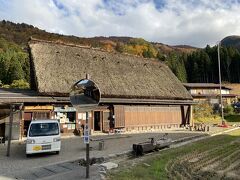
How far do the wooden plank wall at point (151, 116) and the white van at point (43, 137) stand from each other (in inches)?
408

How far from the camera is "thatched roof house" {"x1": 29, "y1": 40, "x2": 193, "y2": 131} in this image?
69.7 ft

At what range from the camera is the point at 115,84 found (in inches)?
932

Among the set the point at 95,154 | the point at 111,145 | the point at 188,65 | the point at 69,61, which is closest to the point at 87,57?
the point at 69,61

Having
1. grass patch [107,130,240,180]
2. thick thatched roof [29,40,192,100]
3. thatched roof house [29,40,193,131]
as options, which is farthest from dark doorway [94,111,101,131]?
grass patch [107,130,240,180]

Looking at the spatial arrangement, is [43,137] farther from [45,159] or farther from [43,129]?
[45,159]

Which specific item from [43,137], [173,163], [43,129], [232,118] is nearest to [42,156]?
[43,137]

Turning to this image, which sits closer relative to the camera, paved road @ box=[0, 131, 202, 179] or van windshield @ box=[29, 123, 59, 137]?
paved road @ box=[0, 131, 202, 179]

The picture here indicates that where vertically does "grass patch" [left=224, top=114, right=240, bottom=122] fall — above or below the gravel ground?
above

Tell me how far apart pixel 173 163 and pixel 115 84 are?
12913 millimetres

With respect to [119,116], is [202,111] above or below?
above

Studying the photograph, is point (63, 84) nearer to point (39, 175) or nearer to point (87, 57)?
point (87, 57)

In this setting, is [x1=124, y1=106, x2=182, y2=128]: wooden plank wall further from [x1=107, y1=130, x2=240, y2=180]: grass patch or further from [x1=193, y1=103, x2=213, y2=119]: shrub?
[x1=193, y1=103, x2=213, y2=119]: shrub

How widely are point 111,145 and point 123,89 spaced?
27.8 feet

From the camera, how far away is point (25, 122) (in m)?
18.5
